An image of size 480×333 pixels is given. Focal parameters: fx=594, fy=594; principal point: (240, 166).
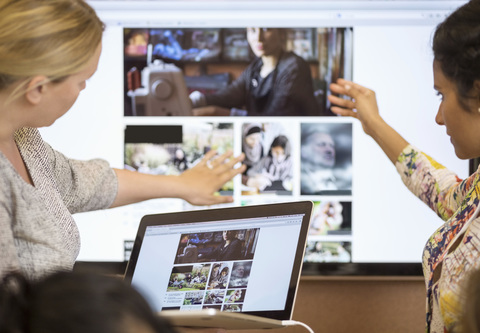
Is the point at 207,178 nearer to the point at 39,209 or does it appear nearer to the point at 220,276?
the point at 220,276

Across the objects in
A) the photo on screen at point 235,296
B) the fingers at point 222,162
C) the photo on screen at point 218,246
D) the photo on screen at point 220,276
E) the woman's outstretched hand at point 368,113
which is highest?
the woman's outstretched hand at point 368,113

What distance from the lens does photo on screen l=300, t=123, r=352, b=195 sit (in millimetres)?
1573

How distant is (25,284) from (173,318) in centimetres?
42

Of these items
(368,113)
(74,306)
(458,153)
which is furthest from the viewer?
(368,113)

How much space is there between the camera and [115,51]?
157 cm

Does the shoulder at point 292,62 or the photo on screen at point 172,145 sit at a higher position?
the shoulder at point 292,62

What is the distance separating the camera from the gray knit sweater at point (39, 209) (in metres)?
0.89

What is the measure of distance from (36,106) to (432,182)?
2.70 ft

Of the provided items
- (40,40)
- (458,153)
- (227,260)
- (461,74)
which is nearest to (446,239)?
(458,153)

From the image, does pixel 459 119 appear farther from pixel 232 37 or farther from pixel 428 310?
pixel 232 37

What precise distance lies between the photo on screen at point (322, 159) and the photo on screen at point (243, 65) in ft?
0.17

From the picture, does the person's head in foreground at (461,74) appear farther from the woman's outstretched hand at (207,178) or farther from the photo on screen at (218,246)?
the woman's outstretched hand at (207,178)

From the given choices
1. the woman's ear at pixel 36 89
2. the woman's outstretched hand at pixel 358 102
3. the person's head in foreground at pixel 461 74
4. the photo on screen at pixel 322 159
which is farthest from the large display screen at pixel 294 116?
the woman's ear at pixel 36 89

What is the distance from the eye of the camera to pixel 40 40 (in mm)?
861
